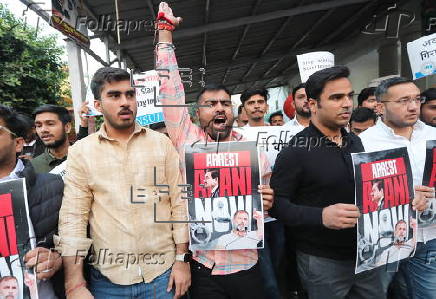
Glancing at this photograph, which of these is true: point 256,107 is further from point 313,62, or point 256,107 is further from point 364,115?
point 364,115

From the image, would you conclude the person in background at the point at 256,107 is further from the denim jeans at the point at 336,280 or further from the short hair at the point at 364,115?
the denim jeans at the point at 336,280

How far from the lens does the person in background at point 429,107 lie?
2.78m

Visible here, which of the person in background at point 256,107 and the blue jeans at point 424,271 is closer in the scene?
the blue jeans at point 424,271

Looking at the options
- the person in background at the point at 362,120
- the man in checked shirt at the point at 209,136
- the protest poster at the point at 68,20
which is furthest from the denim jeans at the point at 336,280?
the protest poster at the point at 68,20

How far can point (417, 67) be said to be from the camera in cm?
359

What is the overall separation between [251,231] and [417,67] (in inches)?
117

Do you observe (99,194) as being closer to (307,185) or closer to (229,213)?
(229,213)

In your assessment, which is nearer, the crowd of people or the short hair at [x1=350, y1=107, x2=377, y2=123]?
the crowd of people

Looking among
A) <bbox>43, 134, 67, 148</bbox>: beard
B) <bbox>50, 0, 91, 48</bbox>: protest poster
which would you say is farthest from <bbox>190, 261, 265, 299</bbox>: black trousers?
<bbox>50, 0, 91, 48</bbox>: protest poster

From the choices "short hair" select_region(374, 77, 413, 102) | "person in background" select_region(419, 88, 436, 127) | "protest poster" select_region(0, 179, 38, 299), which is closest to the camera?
"protest poster" select_region(0, 179, 38, 299)

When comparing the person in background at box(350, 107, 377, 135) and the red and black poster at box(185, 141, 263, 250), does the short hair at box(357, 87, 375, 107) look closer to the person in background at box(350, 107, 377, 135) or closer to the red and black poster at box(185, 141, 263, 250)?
the person in background at box(350, 107, 377, 135)

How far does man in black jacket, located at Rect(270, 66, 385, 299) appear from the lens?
1.67 meters

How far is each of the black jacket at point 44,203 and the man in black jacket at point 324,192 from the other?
3.42 ft

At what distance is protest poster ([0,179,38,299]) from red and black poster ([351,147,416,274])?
1.45 metres
